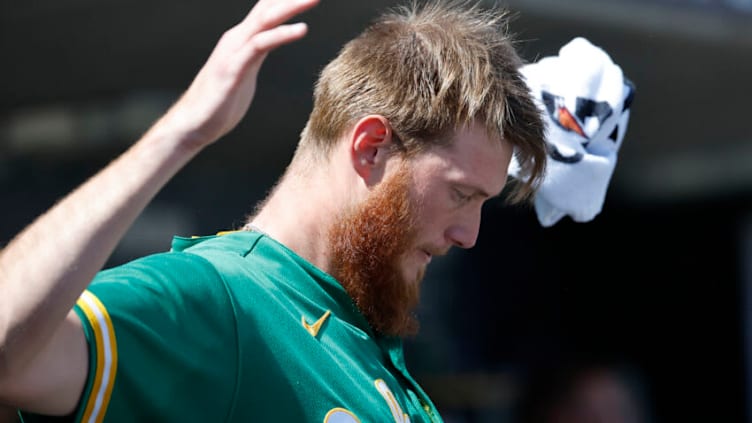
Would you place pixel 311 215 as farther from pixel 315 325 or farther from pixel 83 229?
pixel 83 229

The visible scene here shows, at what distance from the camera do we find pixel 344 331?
5.90 feet

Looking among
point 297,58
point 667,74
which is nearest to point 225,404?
point 297,58

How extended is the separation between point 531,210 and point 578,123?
22.0ft

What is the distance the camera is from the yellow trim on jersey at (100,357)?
134cm

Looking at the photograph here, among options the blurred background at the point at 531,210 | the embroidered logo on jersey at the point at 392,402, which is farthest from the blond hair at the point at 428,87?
the blurred background at the point at 531,210

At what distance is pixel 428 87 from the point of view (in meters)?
1.88

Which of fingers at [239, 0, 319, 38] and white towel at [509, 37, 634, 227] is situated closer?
fingers at [239, 0, 319, 38]

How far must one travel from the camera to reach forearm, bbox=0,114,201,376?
1.17 m

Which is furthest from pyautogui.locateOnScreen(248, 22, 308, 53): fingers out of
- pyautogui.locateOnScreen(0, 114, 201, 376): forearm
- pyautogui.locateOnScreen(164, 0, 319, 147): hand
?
pyautogui.locateOnScreen(0, 114, 201, 376): forearm

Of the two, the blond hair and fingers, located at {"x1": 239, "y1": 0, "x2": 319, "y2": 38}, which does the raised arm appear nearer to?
fingers, located at {"x1": 239, "y1": 0, "x2": 319, "y2": 38}

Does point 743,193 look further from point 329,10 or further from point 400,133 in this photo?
point 400,133

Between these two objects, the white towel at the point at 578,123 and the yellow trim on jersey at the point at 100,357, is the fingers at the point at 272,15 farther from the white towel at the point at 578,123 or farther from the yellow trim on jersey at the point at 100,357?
the white towel at the point at 578,123

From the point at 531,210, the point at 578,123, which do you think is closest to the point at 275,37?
the point at 578,123

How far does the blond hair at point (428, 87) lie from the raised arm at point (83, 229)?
51cm
